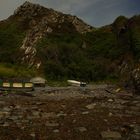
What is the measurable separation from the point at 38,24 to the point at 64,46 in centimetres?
1978

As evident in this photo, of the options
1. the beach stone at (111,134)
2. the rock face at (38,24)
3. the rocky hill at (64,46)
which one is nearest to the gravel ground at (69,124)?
the beach stone at (111,134)

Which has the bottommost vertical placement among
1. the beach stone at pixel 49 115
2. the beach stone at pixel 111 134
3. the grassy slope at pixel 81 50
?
the beach stone at pixel 111 134

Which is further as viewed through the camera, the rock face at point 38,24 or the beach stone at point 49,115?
the rock face at point 38,24

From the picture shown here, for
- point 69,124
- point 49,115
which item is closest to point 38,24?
point 49,115

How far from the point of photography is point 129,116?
43.3 ft

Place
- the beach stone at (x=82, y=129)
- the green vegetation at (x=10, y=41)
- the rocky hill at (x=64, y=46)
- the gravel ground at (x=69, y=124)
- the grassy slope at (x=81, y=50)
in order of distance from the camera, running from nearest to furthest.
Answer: the gravel ground at (x=69, y=124) → the beach stone at (x=82, y=129) → the grassy slope at (x=81, y=50) → the rocky hill at (x=64, y=46) → the green vegetation at (x=10, y=41)

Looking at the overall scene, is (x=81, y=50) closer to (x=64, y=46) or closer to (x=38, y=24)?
(x=64, y=46)

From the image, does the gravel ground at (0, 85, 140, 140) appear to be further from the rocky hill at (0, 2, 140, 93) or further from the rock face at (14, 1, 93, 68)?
the rock face at (14, 1, 93, 68)

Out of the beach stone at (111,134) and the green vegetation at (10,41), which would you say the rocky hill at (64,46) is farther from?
the beach stone at (111,134)

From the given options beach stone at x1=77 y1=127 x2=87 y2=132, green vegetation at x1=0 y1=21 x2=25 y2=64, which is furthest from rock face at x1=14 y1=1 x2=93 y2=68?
beach stone at x1=77 y1=127 x2=87 y2=132

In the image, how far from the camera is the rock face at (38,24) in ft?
247

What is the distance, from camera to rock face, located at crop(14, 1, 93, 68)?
75.4 metres

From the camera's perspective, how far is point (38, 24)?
87.1 meters

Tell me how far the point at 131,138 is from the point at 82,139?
1554 mm
